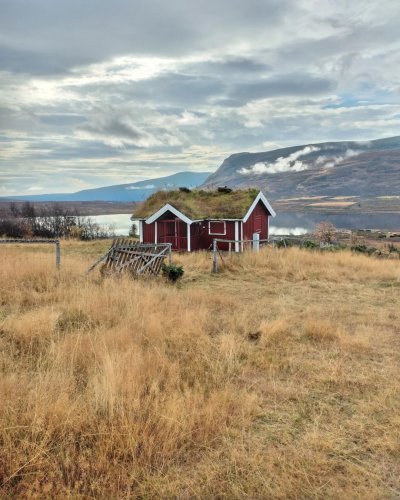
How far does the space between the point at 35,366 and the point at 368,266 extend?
1544 cm

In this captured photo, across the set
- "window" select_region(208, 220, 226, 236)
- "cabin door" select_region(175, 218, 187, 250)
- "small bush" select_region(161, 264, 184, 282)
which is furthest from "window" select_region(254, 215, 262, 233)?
"small bush" select_region(161, 264, 184, 282)

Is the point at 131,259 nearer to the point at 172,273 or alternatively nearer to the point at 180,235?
the point at 172,273

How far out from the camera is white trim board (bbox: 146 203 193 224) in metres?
24.4

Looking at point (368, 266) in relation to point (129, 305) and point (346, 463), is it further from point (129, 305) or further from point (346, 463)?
point (346, 463)

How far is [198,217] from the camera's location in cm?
2512

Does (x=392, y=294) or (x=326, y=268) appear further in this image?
(x=326, y=268)

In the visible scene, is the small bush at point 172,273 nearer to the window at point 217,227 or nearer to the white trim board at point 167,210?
the white trim board at point 167,210

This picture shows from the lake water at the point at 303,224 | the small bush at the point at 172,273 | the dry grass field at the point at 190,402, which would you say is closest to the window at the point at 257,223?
the small bush at the point at 172,273

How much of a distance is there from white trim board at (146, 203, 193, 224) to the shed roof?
214mm

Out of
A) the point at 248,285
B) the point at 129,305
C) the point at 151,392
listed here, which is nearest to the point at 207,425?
the point at 151,392

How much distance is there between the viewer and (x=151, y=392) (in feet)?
13.7

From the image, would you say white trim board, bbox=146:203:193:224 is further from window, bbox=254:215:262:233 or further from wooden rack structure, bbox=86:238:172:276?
wooden rack structure, bbox=86:238:172:276

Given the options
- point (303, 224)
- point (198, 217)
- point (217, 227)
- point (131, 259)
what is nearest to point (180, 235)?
point (198, 217)

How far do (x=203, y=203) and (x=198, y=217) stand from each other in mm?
1772
